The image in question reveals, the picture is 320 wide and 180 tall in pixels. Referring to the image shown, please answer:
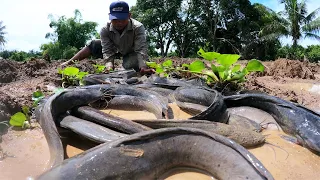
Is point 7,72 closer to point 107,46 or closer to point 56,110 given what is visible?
point 107,46

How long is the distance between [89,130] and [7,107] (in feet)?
3.91

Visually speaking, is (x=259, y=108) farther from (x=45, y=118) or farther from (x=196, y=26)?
(x=196, y=26)

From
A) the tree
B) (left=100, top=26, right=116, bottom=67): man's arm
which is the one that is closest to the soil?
(left=100, top=26, right=116, bottom=67): man's arm

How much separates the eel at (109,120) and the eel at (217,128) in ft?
0.31

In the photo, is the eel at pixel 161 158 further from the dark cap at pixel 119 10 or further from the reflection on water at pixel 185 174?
the dark cap at pixel 119 10

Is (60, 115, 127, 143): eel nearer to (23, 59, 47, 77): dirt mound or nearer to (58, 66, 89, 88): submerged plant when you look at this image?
(58, 66, 89, 88): submerged plant

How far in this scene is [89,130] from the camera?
2.22 meters

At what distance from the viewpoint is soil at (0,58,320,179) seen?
9.51 feet

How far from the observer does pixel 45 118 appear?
7.51ft

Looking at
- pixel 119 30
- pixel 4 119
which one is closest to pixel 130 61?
pixel 119 30

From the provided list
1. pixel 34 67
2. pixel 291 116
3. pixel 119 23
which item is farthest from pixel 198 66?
pixel 34 67

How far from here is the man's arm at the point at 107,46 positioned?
17.8 ft

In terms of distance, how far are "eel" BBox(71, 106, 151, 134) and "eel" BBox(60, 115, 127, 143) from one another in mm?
44

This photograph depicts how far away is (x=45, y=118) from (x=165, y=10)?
2582 cm
